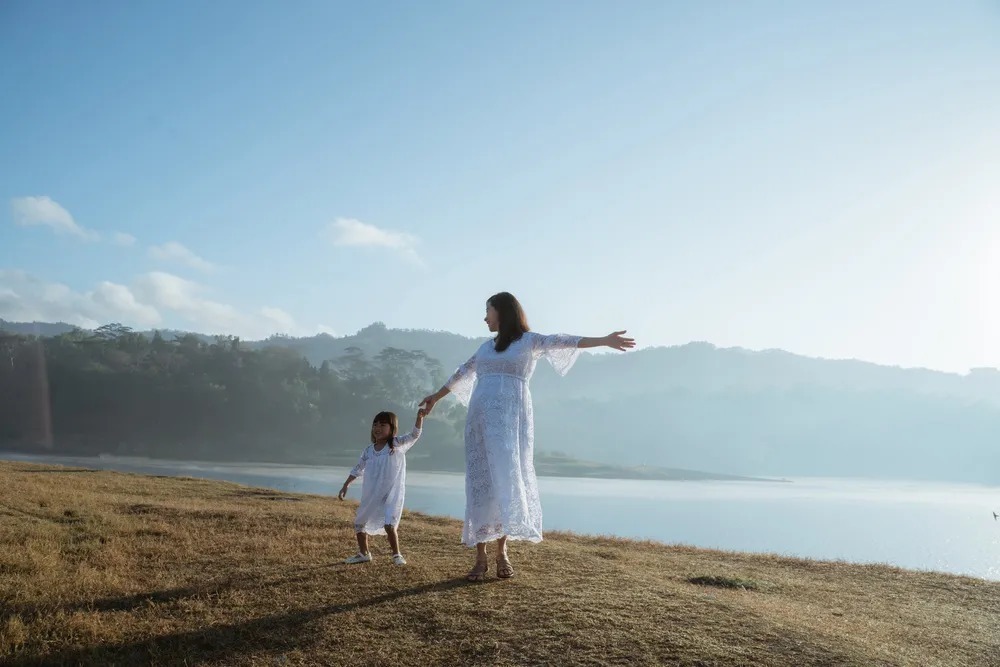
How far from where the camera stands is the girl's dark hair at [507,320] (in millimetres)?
7180

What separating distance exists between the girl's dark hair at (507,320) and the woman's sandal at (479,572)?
1990 mm

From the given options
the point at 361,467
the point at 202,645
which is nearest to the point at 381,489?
the point at 361,467

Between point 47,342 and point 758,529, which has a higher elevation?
point 47,342

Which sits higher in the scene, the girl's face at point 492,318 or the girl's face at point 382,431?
the girl's face at point 492,318

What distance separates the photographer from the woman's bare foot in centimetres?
709

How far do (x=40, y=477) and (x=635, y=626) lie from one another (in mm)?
14553

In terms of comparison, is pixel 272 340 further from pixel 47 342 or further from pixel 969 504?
pixel 969 504

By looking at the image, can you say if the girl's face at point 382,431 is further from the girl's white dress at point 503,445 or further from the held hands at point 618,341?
the held hands at point 618,341

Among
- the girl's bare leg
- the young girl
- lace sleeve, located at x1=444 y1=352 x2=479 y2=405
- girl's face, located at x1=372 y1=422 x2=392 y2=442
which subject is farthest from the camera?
girl's face, located at x1=372 y1=422 x2=392 y2=442

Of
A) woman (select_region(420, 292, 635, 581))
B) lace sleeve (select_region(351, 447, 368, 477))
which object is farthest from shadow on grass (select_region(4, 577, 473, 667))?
lace sleeve (select_region(351, 447, 368, 477))

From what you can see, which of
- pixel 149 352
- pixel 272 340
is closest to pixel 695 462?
pixel 272 340

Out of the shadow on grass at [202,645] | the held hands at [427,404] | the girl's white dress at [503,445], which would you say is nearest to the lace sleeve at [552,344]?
the girl's white dress at [503,445]

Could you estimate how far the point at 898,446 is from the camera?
583 ft

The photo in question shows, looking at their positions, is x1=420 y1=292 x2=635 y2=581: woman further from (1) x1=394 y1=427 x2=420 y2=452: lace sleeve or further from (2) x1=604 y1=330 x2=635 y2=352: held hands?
(1) x1=394 y1=427 x2=420 y2=452: lace sleeve
